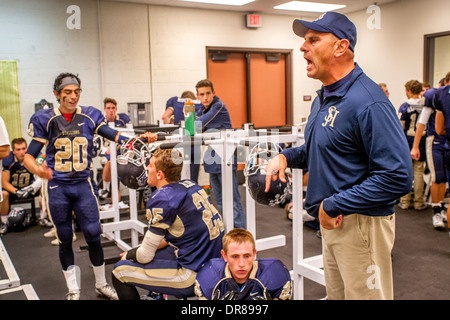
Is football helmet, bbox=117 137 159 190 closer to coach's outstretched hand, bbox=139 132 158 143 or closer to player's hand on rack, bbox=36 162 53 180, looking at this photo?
coach's outstretched hand, bbox=139 132 158 143

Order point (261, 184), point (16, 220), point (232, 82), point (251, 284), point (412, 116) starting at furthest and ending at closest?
point (232, 82) → point (412, 116) → point (16, 220) → point (261, 184) → point (251, 284)

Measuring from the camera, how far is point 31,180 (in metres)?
5.27

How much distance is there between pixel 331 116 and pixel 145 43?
6078mm

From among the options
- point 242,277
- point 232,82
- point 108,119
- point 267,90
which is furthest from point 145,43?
point 242,277

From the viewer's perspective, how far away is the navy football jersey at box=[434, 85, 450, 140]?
3838 millimetres

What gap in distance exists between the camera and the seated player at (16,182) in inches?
195

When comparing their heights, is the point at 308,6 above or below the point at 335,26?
above

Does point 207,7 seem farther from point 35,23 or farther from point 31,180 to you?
point 31,180

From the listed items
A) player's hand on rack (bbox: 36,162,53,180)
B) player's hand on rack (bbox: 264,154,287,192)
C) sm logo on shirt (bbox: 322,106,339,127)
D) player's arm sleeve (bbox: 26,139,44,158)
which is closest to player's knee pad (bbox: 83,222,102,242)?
player's hand on rack (bbox: 36,162,53,180)

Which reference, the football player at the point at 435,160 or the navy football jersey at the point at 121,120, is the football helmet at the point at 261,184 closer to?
the football player at the point at 435,160

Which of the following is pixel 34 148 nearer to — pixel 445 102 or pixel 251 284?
pixel 251 284

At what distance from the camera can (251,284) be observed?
1.86m
